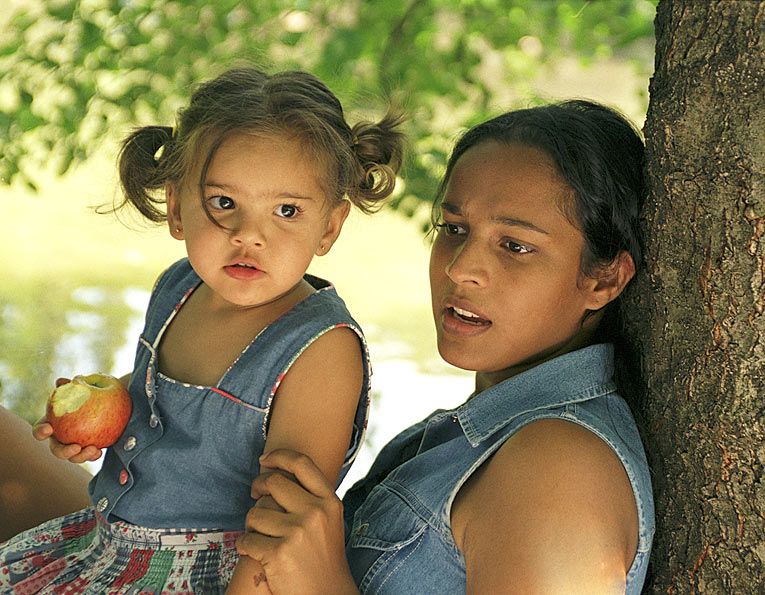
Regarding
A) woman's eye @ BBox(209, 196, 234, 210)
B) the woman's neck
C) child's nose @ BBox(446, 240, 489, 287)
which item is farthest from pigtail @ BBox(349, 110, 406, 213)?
the woman's neck

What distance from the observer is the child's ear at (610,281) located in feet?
5.47

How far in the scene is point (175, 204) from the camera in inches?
78.9

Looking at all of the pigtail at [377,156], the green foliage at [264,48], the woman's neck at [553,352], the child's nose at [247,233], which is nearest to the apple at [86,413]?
the child's nose at [247,233]

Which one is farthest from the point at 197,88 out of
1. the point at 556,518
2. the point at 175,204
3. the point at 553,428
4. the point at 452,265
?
the point at 556,518

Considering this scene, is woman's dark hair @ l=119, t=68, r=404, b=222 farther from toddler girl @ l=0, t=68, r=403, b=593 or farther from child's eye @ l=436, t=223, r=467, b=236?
child's eye @ l=436, t=223, r=467, b=236

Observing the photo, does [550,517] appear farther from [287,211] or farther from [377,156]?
[377,156]

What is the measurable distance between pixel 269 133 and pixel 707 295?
891mm

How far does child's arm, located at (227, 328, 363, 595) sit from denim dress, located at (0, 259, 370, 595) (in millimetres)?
25

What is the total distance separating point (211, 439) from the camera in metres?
1.81

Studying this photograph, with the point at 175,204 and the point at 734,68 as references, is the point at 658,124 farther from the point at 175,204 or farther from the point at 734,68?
the point at 175,204

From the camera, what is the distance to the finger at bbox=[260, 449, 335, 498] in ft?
5.01

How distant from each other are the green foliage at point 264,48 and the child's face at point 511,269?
71.7 inches

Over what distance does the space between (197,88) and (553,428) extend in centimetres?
112

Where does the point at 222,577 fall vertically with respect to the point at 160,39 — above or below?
below
